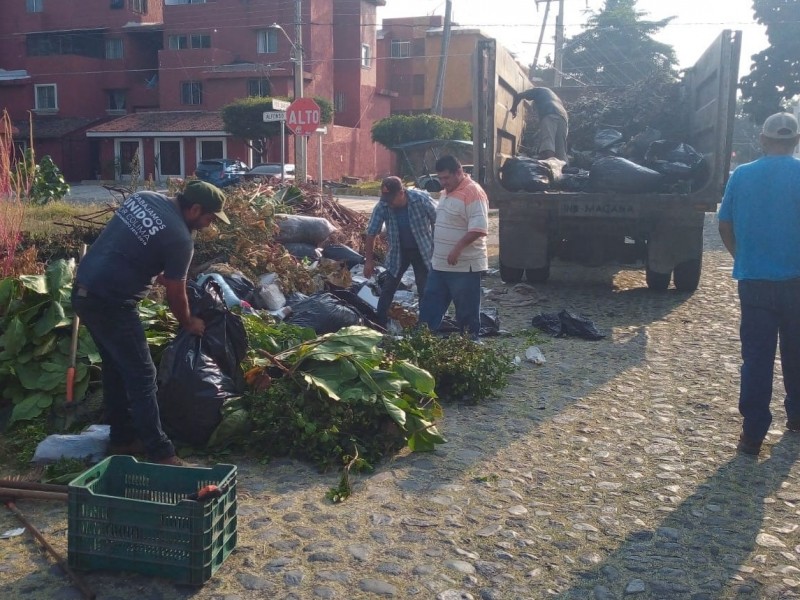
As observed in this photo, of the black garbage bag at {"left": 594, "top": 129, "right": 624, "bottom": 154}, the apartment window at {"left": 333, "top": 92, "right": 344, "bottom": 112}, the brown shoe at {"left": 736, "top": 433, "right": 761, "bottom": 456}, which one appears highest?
the apartment window at {"left": 333, "top": 92, "right": 344, "bottom": 112}

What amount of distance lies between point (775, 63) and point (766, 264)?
35192 mm

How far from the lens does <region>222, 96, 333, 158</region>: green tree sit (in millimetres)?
38500

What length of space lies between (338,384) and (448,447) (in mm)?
734

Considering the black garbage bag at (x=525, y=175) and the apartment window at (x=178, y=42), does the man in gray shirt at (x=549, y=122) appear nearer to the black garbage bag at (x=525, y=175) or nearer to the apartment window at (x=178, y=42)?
the black garbage bag at (x=525, y=175)

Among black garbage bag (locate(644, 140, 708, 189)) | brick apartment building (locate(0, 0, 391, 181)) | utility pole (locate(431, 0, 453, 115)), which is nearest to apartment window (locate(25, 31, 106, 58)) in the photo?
brick apartment building (locate(0, 0, 391, 181))

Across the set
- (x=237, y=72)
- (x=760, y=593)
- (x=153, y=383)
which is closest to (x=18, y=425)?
(x=153, y=383)

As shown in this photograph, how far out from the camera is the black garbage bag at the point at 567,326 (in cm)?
785

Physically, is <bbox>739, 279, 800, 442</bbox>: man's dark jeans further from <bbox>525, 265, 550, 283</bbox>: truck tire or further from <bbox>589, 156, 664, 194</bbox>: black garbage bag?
<bbox>525, 265, 550, 283</bbox>: truck tire

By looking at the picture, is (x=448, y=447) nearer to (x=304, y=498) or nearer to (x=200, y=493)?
(x=304, y=498)

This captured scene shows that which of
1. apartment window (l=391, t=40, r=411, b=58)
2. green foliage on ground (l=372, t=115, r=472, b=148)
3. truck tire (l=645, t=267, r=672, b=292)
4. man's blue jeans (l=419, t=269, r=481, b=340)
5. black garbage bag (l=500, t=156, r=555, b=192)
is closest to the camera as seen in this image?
man's blue jeans (l=419, t=269, r=481, b=340)

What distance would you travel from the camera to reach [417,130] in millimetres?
40344

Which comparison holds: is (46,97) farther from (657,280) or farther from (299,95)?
(657,280)

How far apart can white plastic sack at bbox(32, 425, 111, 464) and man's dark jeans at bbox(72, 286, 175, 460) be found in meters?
0.36

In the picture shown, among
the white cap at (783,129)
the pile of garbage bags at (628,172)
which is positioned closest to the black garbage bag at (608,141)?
the pile of garbage bags at (628,172)
